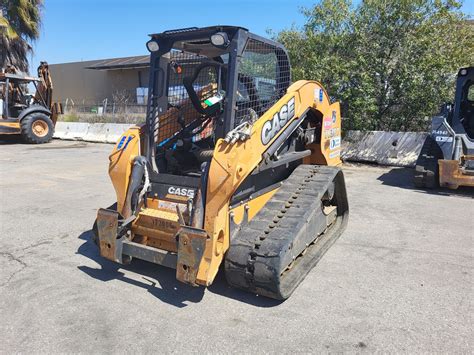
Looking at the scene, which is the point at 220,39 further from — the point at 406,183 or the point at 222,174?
the point at 406,183

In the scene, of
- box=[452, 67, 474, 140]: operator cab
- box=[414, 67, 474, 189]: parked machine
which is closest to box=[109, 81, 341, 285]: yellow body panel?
box=[414, 67, 474, 189]: parked machine

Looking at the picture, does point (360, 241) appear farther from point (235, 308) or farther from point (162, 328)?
point (162, 328)

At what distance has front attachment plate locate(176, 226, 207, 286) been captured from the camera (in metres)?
3.31

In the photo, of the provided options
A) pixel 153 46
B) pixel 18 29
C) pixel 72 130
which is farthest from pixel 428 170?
pixel 18 29

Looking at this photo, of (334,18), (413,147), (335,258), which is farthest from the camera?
(334,18)

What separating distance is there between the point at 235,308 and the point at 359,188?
5611 millimetres

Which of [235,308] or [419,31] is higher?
[419,31]

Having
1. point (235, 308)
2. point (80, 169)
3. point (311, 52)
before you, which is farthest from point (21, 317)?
point (311, 52)

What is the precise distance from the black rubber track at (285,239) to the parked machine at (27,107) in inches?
534

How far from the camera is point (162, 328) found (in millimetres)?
3152

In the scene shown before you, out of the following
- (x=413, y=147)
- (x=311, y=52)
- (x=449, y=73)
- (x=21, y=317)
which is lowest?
(x=21, y=317)

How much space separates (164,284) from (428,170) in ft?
20.8

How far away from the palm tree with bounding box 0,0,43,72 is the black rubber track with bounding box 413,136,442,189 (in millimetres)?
19103

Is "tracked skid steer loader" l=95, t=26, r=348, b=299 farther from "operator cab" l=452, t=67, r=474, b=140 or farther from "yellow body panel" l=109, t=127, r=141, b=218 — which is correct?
"operator cab" l=452, t=67, r=474, b=140
